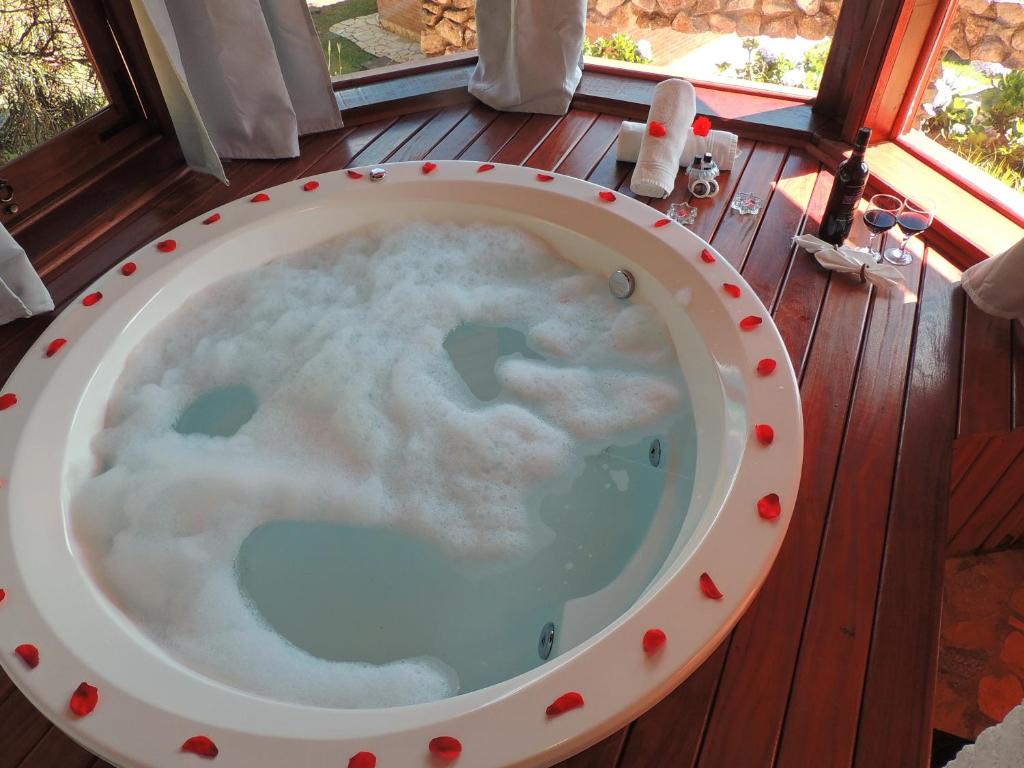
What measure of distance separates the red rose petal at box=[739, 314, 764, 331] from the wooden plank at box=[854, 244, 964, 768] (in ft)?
1.33

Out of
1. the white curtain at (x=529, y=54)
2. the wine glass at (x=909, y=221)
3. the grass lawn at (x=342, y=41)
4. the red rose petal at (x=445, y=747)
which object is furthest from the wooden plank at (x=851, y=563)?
the grass lawn at (x=342, y=41)

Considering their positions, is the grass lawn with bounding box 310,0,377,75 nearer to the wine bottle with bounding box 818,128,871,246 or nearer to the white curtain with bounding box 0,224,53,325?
the white curtain with bounding box 0,224,53,325

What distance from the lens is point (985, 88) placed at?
224cm

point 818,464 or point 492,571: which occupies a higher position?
point 818,464

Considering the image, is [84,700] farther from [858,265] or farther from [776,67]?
[776,67]

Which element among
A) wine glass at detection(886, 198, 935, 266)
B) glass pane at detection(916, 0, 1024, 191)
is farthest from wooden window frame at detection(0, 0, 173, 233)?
glass pane at detection(916, 0, 1024, 191)

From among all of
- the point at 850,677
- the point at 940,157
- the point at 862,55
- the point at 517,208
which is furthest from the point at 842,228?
the point at 850,677

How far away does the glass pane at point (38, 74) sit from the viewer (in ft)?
6.93

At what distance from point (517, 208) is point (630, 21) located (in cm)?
126

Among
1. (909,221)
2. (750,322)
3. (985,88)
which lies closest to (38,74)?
(750,322)

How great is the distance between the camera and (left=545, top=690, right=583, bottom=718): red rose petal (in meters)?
1.10

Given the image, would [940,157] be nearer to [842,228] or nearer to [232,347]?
[842,228]

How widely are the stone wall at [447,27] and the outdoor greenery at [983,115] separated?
174cm

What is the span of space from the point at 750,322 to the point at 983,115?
1.29 meters
